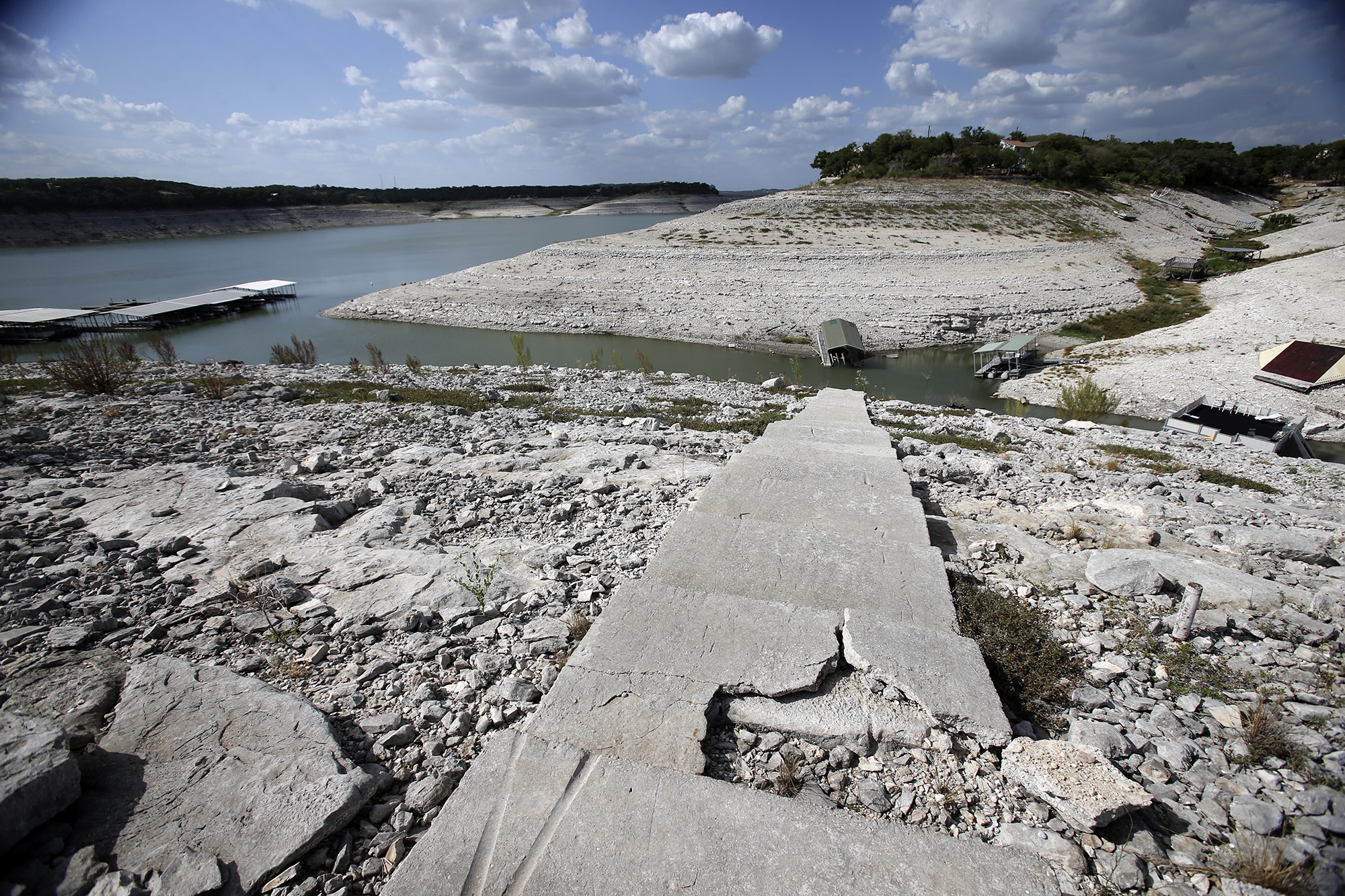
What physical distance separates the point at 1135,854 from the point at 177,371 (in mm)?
23240

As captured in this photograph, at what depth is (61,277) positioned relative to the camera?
4931 centimetres

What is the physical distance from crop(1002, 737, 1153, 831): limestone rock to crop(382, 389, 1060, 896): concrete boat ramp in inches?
5.6

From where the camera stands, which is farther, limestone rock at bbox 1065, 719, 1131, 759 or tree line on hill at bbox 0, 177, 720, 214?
tree line on hill at bbox 0, 177, 720, 214

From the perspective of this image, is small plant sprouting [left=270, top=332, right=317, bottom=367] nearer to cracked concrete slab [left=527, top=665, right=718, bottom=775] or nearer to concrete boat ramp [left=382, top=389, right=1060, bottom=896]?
concrete boat ramp [left=382, top=389, right=1060, bottom=896]

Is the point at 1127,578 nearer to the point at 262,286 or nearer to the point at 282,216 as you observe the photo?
the point at 262,286

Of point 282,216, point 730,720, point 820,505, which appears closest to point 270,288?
point 820,505

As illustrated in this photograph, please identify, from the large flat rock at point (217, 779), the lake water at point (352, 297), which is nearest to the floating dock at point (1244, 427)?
the lake water at point (352, 297)

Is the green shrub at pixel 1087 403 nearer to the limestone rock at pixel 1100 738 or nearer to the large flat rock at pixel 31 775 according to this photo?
the limestone rock at pixel 1100 738

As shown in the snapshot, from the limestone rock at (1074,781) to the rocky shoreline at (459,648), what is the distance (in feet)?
0.21

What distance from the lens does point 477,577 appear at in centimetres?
479

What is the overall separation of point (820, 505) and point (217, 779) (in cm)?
487

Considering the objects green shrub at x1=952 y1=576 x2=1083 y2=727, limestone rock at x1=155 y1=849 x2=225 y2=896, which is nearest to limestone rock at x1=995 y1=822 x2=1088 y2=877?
green shrub at x1=952 y1=576 x2=1083 y2=727

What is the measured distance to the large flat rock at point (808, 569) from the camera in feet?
13.4

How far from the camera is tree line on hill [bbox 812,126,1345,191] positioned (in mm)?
62812
